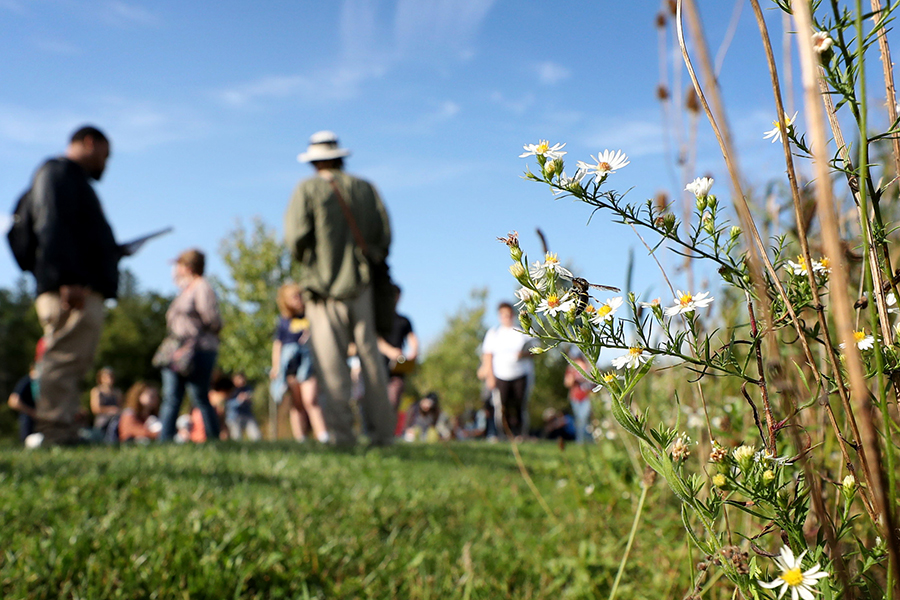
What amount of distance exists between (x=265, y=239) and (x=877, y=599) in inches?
1174

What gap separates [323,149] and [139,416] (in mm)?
6512

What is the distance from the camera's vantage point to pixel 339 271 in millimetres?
5332

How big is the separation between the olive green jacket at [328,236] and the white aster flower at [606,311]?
450 centimetres

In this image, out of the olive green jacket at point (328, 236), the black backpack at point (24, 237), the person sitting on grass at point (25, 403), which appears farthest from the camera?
the person sitting on grass at point (25, 403)

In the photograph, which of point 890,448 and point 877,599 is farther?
point 877,599

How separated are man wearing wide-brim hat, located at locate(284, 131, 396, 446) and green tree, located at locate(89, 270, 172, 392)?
120 feet

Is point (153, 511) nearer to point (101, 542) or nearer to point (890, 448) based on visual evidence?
point (101, 542)

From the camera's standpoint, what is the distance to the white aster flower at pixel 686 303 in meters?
0.79

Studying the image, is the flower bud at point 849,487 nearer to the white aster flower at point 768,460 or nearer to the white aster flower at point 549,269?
the white aster flower at point 768,460

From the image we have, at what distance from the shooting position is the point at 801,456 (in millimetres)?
654

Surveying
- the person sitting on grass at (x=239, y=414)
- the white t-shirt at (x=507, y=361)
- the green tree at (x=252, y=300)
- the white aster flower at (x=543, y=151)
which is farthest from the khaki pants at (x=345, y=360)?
the green tree at (x=252, y=300)

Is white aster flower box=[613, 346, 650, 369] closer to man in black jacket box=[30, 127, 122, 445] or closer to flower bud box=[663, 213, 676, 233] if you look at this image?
flower bud box=[663, 213, 676, 233]

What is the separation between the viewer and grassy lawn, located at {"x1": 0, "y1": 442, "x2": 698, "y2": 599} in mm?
1820

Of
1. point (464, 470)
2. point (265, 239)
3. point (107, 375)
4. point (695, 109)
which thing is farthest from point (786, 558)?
point (265, 239)
